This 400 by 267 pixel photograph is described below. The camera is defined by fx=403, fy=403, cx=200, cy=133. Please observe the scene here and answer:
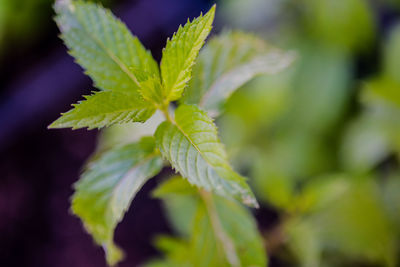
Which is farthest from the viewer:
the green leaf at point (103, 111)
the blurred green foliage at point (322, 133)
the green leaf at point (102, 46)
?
the blurred green foliage at point (322, 133)

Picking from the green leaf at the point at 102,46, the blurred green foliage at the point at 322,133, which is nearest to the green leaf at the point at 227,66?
the green leaf at the point at 102,46

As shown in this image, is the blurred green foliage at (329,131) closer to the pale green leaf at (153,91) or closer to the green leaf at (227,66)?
the green leaf at (227,66)

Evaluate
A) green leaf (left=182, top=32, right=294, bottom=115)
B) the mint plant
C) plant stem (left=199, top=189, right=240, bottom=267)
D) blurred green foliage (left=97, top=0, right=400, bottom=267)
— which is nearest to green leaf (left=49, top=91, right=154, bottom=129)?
the mint plant

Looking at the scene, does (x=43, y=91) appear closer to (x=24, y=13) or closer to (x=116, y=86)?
(x=24, y=13)

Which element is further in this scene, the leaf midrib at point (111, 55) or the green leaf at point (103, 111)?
the leaf midrib at point (111, 55)

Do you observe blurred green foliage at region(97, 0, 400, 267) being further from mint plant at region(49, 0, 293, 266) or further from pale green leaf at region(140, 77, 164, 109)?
pale green leaf at region(140, 77, 164, 109)

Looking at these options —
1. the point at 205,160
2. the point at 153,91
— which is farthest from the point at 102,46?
the point at 205,160
